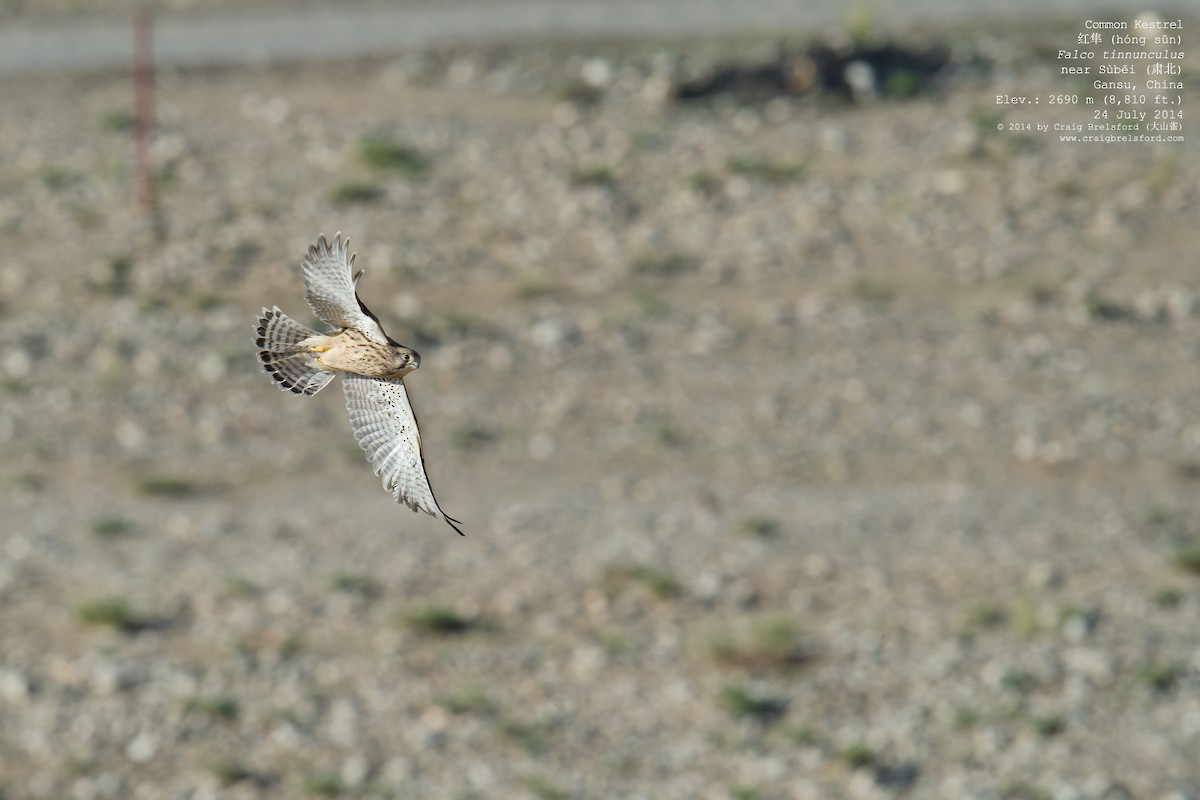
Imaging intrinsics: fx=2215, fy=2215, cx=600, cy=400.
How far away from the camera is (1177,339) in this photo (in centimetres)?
2677

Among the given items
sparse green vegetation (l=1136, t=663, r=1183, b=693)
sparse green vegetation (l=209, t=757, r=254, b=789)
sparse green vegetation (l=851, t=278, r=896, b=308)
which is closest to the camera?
sparse green vegetation (l=209, t=757, r=254, b=789)

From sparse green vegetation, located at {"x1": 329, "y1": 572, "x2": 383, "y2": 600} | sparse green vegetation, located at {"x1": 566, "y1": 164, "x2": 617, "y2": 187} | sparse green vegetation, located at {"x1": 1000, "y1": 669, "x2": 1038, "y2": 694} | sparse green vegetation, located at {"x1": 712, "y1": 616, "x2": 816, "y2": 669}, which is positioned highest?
sparse green vegetation, located at {"x1": 566, "y1": 164, "x2": 617, "y2": 187}

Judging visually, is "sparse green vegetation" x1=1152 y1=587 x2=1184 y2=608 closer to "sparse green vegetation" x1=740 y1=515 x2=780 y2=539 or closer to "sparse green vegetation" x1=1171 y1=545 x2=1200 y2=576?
"sparse green vegetation" x1=1171 y1=545 x2=1200 y2=576

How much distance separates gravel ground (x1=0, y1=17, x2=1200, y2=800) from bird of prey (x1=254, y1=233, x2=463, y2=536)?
13.6m

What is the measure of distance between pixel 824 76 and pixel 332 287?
25.6m

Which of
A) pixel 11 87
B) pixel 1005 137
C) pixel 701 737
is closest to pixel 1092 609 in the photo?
pixel 701 737

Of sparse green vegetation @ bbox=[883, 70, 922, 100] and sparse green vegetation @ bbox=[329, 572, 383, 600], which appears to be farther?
sparse green vegetation @ bbox=[883, 70, 922, 100]

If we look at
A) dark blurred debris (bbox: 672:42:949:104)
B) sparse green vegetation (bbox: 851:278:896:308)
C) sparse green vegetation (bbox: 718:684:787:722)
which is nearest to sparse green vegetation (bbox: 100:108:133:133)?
dark blurred debris (bbox: 672:42:949:104)

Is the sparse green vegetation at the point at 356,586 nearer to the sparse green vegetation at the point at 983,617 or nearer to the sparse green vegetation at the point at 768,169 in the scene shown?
the sparse green vegetation at the point at 983,617

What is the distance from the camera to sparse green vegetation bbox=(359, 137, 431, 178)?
2789 cm

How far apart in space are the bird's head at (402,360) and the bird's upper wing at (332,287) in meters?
0.05

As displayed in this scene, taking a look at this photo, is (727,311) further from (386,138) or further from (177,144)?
(177,144)

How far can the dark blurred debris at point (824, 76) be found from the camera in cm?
3025

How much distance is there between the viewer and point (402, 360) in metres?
5.39
